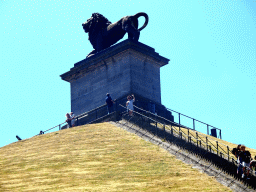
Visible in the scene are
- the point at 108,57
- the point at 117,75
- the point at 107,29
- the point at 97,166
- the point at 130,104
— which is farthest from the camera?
the point at 107,29

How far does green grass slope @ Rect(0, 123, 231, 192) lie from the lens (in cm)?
2344

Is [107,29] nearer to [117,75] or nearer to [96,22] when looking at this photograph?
[96,22]

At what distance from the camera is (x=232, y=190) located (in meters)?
23.8

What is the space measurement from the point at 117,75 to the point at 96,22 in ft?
15.3

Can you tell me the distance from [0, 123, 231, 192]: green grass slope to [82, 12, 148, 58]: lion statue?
8719 mm

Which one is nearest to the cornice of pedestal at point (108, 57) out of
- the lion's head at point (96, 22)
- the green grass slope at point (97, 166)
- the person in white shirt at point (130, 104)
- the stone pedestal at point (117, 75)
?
the stone pedestal at point (117, 75)

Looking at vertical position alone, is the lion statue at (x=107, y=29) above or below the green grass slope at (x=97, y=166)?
above

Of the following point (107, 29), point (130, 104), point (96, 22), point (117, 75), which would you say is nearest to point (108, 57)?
point (117, 75)

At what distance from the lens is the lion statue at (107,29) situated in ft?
131

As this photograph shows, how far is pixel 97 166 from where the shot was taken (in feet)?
85.7

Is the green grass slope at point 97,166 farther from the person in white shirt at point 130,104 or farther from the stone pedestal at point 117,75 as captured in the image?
the stone pedestal at point 117,75

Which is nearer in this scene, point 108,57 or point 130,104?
point 130,104

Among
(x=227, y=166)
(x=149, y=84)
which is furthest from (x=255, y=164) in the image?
(x=149, y=84)

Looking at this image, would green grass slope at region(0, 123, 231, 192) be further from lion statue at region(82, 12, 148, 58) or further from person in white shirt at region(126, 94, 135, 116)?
lion statue at region(82, 12, 148, 58)
